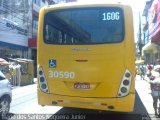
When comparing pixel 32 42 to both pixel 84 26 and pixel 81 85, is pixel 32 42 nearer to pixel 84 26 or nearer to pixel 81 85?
pixel 84 26

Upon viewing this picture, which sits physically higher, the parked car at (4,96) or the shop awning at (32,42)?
the shop awning at (32,42)

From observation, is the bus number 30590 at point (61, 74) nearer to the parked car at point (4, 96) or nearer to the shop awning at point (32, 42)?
the parked car at point (4, 96)

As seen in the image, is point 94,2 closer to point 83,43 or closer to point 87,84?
point 83,43

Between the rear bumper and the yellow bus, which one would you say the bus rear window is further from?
the rear bumper

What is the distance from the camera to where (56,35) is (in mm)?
9008

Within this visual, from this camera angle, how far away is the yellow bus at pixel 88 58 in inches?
332

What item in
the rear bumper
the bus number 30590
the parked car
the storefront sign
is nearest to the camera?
the rear bumper

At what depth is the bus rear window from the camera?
8.59m

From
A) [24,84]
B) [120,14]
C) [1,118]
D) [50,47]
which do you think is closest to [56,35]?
[50,47]

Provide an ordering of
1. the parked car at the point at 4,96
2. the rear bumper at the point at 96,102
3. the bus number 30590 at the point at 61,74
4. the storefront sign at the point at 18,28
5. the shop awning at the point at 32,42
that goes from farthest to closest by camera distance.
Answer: the shop awning at the point at 32,42 → the storefront sign at the point at 18,28 → the parked car at the point at 4,96 → the bus number 30590 at the point at 61,74 → the rear bumper at the point at 96,102

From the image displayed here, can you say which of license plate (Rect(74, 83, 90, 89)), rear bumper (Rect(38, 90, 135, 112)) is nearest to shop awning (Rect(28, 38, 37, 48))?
rear bumper (Rect(38, 90, 135, 112))

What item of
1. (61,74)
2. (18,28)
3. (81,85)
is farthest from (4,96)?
(18,28)

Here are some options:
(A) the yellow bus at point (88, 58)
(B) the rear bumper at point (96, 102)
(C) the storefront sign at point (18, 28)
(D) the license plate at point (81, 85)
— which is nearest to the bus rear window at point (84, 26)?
(A) the yellow bus at point (88, 58)

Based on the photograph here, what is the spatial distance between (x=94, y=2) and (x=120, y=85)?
2218mm
